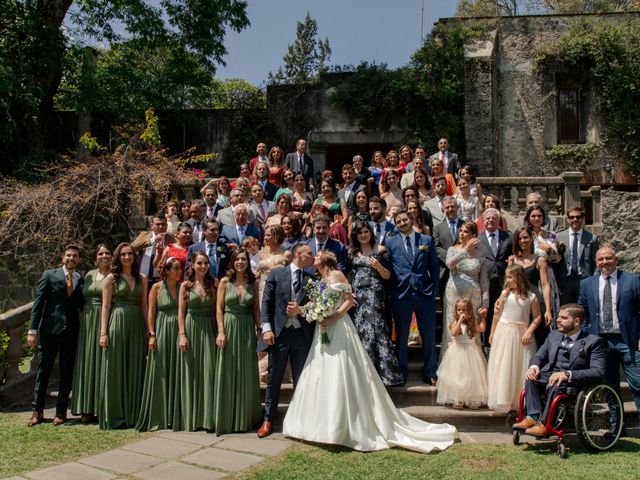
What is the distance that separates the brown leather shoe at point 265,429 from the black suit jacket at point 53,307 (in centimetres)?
245

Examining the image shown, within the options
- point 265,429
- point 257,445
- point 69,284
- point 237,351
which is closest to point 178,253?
point 69,284

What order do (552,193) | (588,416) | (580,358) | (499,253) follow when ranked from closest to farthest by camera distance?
(588,416), (580,358), (499,253), (552,193)

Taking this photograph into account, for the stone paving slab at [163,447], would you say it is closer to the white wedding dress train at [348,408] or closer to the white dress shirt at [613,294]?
the white wedding dress train at [348,408]

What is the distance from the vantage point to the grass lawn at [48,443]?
5.59m

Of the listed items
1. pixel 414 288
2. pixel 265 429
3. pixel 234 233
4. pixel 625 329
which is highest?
pixel 234 233

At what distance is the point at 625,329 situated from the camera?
20.5 feet

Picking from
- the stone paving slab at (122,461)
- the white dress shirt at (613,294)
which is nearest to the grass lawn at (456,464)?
the stone paving slab at (122,461)

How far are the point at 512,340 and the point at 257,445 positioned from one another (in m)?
2.77

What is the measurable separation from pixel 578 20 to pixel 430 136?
17.2 ft

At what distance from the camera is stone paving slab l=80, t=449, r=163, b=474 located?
5.35 metres

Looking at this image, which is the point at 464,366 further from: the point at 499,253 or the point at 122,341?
the point at 122,341

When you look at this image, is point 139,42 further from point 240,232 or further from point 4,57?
point 240,232

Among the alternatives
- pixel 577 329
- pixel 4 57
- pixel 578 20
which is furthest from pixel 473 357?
pixel 578 20

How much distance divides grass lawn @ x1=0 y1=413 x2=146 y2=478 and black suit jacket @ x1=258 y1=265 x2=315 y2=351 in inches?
68.4
